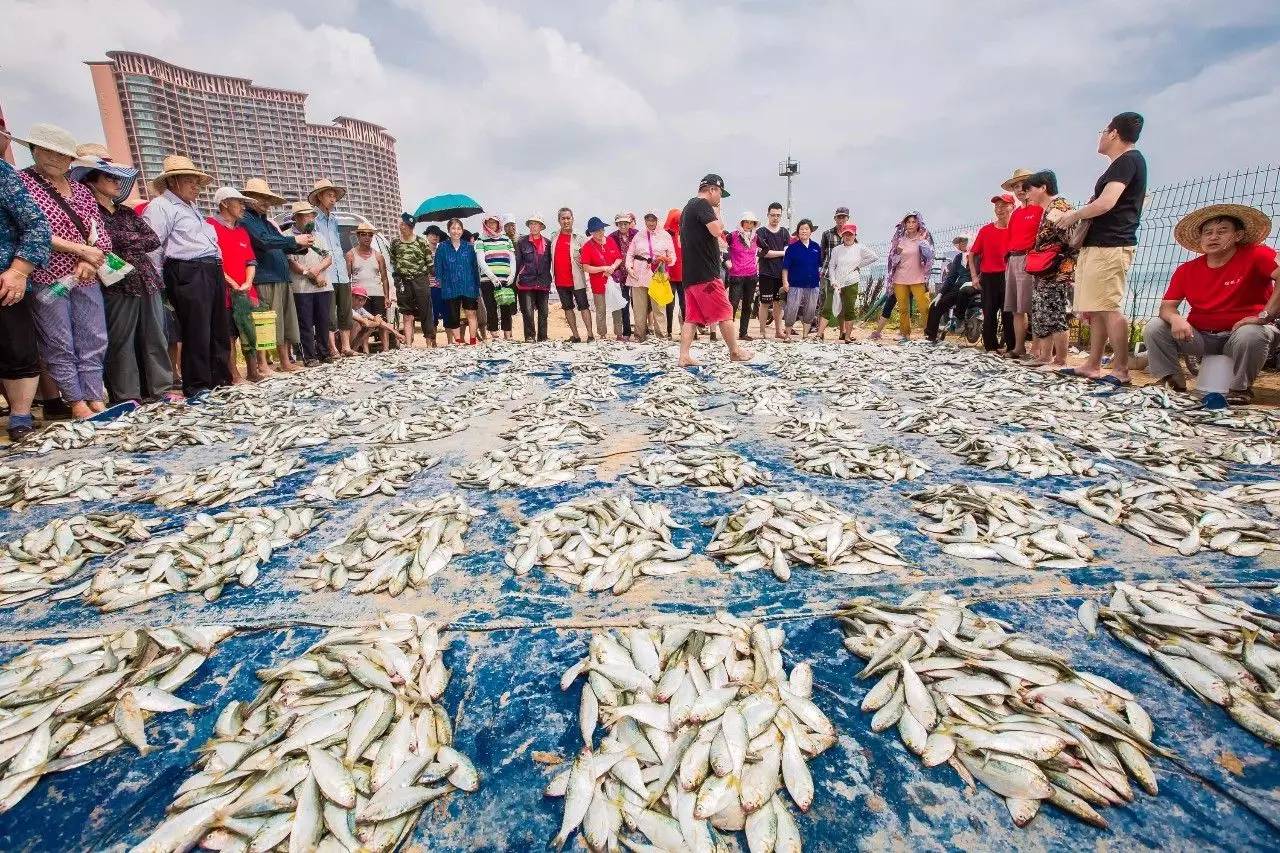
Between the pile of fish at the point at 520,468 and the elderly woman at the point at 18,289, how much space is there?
428 centimetres

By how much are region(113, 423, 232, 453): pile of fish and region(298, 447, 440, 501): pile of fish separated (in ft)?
5.26

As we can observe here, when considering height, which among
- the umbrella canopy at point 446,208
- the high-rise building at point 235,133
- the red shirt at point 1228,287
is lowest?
the red shirt at point 1228,287

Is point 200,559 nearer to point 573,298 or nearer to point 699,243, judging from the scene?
point 699,243

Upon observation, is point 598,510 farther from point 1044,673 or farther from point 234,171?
point 234,171

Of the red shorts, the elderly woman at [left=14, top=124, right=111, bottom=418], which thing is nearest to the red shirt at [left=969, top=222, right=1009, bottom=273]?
the red shorts

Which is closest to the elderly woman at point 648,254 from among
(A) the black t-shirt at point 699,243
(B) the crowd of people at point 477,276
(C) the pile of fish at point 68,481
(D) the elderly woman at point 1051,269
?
(B) the crowd of people at point 477,276

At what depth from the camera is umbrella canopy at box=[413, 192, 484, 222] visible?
1510 centimetres

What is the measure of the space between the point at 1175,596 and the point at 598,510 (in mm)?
2687

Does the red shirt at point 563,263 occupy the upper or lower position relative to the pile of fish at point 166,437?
upper

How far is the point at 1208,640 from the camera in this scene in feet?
7.06

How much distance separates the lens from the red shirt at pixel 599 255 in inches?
469

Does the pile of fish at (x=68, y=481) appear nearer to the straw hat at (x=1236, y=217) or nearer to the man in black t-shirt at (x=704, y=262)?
the man in black t-shirt at (x=704, y=262)

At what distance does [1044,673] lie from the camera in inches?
79.0

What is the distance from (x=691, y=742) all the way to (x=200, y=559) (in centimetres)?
275
